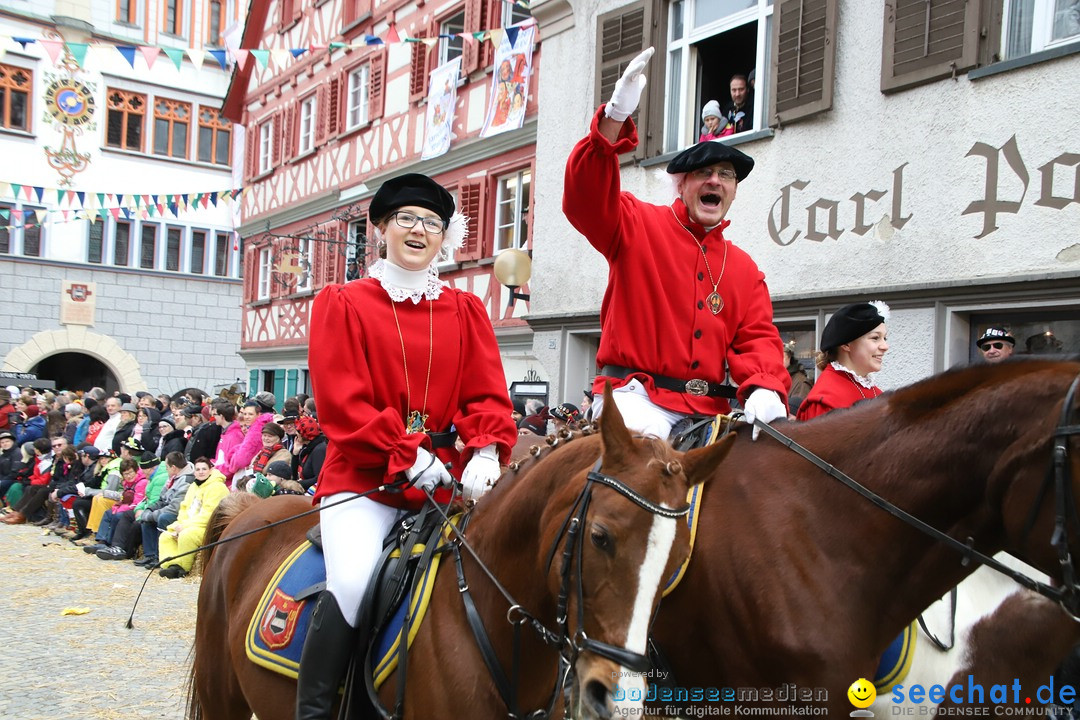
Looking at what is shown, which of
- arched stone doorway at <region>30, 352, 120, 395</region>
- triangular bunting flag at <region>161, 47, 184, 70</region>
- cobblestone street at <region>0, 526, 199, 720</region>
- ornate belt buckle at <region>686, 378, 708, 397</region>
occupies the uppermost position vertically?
triangular bunting flag at <region>161, 47, 184, 70</region>

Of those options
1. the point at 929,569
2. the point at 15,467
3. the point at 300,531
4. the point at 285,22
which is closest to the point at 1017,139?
the point at 929,569

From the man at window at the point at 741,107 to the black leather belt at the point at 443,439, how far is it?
7.49 meters

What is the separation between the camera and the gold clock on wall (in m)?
27.6

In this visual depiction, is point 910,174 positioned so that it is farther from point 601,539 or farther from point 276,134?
point 276,134

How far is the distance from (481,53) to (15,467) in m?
10.9

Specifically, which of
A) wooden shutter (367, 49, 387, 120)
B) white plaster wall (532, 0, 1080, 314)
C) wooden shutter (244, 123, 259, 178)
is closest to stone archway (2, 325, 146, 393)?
wooden shutter (244, 123, 259, 178)

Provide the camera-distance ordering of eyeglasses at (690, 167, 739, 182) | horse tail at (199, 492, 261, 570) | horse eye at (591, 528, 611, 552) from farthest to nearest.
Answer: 1. horse tail at (199, 492, 261, 570)
2. eyeglasses at (690, 167, 739, 182)
3. horse eye at (591, 528, 611, 552)

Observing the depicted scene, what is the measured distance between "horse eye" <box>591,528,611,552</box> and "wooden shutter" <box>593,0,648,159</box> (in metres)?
8.90

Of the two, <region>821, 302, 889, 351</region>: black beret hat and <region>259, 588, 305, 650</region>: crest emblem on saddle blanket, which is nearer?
<region>259, 588, 305, 650</region>: crest emblem on saddle blanket

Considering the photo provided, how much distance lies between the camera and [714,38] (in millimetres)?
10734

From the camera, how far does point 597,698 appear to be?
2.27 metres

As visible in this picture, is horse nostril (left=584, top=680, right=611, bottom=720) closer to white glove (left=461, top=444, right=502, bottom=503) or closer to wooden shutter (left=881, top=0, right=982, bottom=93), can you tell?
white glove (left=461, top=444, right=502, bottom=503)

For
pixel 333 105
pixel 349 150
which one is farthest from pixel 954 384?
pixel 333 105

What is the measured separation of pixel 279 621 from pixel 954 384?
2.40 metres
